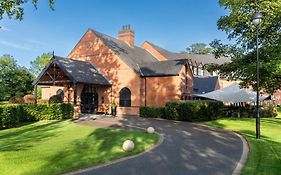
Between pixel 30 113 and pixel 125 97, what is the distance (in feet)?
40.4

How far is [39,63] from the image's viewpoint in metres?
68.2

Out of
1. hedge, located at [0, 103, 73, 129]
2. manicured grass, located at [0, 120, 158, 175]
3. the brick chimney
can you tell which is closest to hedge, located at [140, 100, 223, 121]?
hedge, located at [0, 103, 73, 129]

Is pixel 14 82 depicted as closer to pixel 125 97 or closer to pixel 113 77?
pixel 113 77

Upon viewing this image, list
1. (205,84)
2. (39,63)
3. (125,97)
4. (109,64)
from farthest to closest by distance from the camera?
1. (39,63)
2. (205,84)
3. (109,64)
4. (125,97)

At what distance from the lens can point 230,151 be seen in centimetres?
1177

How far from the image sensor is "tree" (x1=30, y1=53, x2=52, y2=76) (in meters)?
66.7

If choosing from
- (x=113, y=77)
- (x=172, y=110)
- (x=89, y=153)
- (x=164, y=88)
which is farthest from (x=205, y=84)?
(x=89, y=153)

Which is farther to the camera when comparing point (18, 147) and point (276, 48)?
point (276, 48)

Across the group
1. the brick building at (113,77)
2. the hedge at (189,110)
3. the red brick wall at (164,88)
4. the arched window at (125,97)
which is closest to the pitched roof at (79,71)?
the brick building at (113,77)

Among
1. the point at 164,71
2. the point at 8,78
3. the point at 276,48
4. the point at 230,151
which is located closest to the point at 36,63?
the point at 8,78

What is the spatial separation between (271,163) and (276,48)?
13.3 meters

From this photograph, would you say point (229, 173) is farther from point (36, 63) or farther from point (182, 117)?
point (36, 63)

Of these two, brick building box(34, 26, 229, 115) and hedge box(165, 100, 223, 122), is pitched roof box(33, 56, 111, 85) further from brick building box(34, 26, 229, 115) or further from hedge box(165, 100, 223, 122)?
hedge box(165, 100, 223, 122)

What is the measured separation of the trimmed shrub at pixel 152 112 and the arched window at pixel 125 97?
3.68 m
